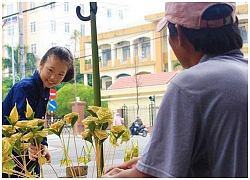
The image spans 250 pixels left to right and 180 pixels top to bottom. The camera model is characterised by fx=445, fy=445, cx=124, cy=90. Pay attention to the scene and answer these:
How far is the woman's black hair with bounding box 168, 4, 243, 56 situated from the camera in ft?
2.28

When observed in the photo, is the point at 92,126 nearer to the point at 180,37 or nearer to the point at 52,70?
the point at 180,37

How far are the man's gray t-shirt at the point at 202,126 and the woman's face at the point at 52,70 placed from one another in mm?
651

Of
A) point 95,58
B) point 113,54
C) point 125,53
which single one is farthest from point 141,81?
point 95,58

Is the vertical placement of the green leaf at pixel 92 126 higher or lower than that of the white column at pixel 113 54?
lower

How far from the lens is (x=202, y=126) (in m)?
0.65

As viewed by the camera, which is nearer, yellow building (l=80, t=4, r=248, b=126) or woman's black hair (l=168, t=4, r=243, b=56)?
woman's black hair (l=168, t=4, r=243, b=56)

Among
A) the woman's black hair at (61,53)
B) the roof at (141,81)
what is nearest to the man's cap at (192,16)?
the woman's black hair at (61,53)

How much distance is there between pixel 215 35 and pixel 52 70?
0.67 meters

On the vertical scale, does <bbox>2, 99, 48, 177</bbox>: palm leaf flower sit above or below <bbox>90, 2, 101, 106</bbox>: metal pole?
below

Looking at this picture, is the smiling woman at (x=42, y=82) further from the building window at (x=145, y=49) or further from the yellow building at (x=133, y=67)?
the building window at (x=145, y=49)

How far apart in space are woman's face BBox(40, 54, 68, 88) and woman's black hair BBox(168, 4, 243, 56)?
585 millimetres

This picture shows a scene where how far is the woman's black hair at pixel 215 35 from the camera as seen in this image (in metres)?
0.69

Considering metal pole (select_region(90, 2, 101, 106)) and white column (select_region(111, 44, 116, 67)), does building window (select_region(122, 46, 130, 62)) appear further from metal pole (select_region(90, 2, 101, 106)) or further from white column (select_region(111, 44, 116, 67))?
metal pole (select_region(90, 2, 101, 106))

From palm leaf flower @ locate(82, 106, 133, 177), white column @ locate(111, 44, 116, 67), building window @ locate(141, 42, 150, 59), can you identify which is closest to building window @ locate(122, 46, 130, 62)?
white column @ locate(111, 44, 116, 67)
